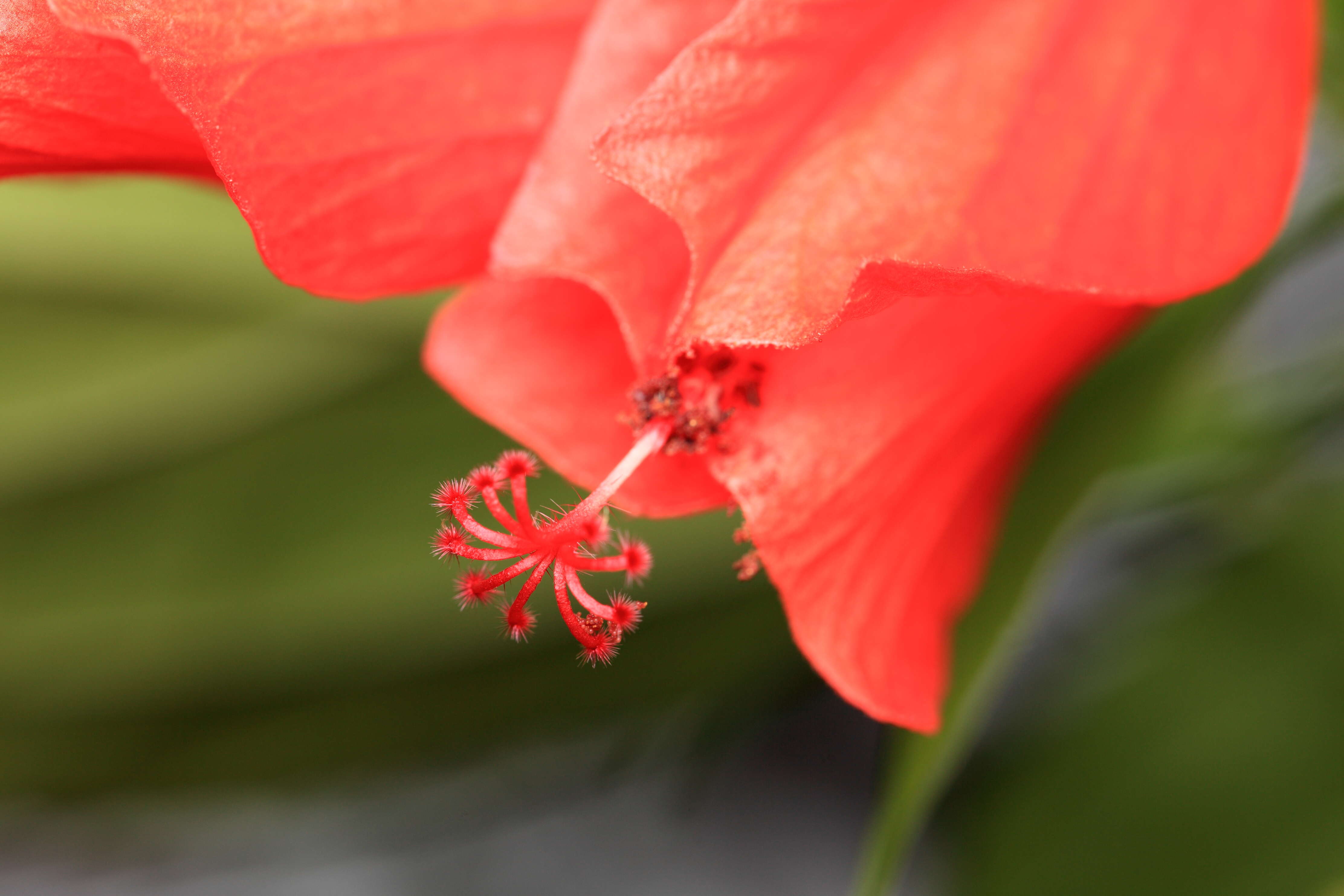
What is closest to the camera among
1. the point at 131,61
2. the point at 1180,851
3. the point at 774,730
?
the point at 131,61

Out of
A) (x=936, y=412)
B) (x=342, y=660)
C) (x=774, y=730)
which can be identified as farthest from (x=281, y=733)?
(x=936, y=412)

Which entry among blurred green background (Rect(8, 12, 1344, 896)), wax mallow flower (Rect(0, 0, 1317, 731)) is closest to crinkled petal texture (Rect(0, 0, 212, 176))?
wax mallow flower (Rect(0, 0, 1317, 731))

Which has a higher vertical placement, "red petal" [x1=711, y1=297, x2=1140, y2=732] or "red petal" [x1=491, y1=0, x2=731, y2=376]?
"red petal" [x1=491, y1=0, x2=731, y2=376]

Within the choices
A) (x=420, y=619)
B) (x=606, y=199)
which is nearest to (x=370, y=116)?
(x=606, y=199)

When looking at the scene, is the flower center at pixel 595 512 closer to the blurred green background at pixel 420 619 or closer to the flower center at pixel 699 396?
the flower center at pixel 699 396

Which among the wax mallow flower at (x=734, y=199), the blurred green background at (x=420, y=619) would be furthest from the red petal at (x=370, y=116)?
the blurred green background at (x=420, y=619)

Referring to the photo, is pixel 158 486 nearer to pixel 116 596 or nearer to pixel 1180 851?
pixel 116 596

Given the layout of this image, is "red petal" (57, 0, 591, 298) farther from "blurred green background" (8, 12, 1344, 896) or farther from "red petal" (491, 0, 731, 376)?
"blurred green background" (8, 12, 1344, 896)
